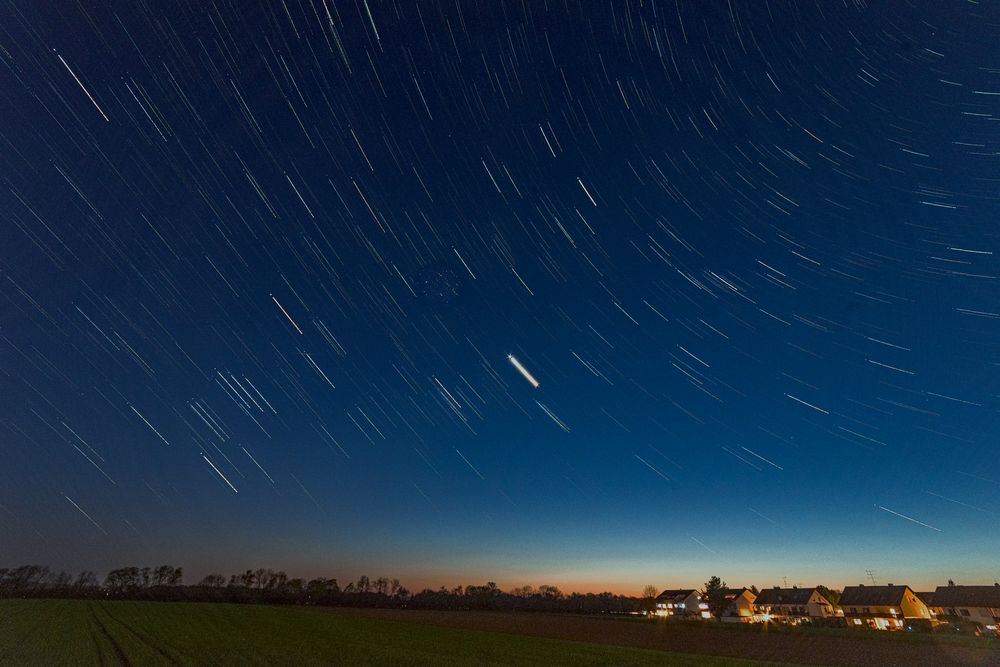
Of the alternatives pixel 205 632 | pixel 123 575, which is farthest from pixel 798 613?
pixel 123 575

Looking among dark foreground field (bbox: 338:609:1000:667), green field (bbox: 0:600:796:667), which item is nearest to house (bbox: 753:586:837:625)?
dark foreground field (bbox: 338:609:1000:667)

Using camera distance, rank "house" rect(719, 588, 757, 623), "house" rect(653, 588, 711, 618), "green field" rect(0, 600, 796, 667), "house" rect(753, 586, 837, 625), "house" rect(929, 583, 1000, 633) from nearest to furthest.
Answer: "green field" rect(0, 600, 796, 667)
"house" rect(929, 583, 1000, 633)
"house" rect(753, 586, 837, 625)
"house" rect(719, 588, 757, 623)
"house" rect(653, 588, 711, 618)

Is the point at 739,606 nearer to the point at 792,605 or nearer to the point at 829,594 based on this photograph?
the point at 792,605

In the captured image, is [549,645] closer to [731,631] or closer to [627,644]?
[627,644]

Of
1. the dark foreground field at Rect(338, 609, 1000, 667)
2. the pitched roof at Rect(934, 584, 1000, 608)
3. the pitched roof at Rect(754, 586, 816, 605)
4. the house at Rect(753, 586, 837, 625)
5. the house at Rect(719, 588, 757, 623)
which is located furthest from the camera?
the house at Rect(719, 588, 757, 623)

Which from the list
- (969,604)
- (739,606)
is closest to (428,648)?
(969,604)

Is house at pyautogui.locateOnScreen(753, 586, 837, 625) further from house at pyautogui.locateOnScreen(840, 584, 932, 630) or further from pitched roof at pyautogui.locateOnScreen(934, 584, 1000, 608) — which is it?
pitched roof at pyautogui.locateOnScreen(934, 584, 1000, 608)

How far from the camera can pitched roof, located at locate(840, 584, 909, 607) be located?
78.6 m

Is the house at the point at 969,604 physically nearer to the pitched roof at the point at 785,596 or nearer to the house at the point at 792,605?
the house at the point at 792,605

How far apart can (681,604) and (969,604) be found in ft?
177

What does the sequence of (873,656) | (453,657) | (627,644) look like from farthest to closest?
(627,644)
(873,656)
(453,657)

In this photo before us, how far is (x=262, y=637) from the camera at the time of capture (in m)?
36.6

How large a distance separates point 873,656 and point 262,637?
43.5 m

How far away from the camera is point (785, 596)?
98500mm
